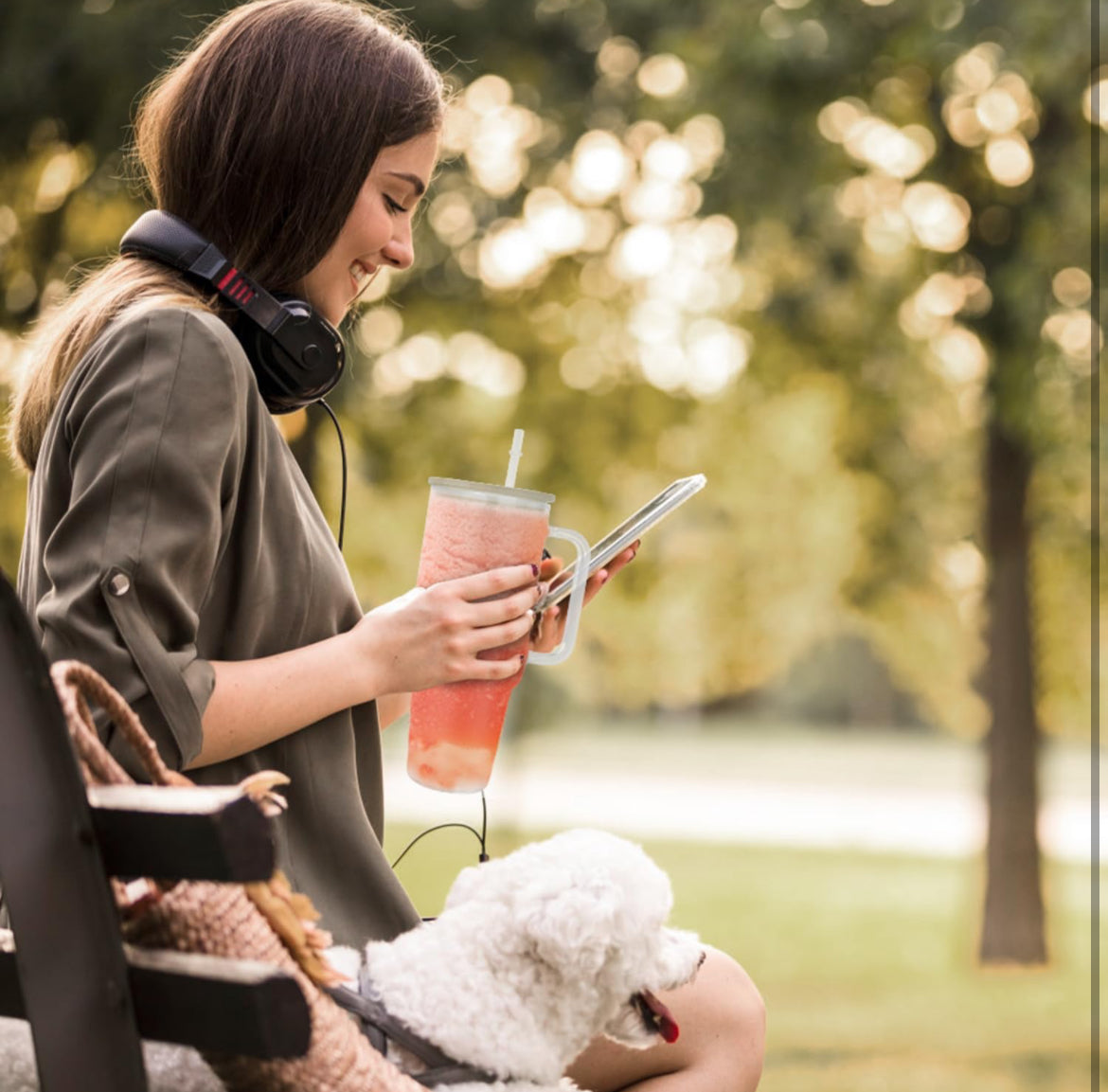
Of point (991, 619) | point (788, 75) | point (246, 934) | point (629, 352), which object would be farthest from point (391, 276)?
point (246, 934)

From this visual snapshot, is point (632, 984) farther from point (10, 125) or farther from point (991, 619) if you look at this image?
point (991, 619)

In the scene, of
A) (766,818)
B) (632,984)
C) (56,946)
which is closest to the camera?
(56,946)

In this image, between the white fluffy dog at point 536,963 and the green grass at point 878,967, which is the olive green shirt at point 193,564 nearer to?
the white fluffy dog at point 536,963

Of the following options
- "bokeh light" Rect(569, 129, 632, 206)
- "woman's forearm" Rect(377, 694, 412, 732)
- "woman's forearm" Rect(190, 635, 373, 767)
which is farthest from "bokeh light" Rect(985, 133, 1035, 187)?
"woman's forearm" Rect(190, 635, 373, 767)

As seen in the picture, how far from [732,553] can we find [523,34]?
15241mm

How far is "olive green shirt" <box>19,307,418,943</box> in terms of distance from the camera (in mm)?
1605

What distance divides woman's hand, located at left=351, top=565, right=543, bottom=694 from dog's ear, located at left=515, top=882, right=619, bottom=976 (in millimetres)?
331

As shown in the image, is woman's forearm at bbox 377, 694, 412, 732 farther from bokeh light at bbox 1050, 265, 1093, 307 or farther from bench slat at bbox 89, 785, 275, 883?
bokeh light at bbox 1050, 265, 1093, 307

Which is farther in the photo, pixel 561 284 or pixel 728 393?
pixel 728 393

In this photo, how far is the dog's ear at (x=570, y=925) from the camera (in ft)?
5.22

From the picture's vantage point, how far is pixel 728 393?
10.1 meters

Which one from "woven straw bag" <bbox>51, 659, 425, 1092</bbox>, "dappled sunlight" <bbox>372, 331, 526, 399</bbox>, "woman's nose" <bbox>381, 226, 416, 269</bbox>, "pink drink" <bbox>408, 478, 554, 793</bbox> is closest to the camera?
"woven straw bag" <bbox>51, 659, 425, 1092</bbox>

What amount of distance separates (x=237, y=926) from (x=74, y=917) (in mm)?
140

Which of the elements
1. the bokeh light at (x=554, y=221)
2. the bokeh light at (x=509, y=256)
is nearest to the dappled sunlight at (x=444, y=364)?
the bokeh light at (x=509, y=256)
